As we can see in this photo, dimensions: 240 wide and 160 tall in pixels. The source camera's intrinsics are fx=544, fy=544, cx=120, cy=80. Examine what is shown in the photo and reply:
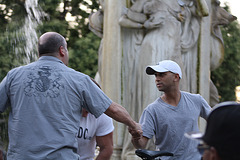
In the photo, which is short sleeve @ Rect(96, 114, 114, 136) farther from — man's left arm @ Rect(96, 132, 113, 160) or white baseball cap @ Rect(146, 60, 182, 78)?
white baseball cap @ Rect(146, 60, 182, 78)

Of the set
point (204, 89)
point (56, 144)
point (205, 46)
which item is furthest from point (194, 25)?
point (56, 144)

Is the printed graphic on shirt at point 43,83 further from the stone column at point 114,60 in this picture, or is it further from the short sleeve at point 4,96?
the stone column at point 114,60

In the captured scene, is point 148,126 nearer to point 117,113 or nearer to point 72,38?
point 117,113

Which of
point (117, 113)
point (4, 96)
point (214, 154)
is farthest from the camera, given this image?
point (117, 113)

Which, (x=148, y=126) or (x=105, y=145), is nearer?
(x=105, y=145)

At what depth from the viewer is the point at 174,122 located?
5059 millimetres

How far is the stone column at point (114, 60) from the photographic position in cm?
940

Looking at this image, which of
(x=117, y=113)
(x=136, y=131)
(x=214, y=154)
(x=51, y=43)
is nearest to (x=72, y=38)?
(x=136, y=131)

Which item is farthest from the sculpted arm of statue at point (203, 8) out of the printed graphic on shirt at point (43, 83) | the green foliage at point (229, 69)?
the green foliage at point (229, 69)

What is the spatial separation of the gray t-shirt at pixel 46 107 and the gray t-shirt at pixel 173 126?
3.01 feet

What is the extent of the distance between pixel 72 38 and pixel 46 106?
639 inches

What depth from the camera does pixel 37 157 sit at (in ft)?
13.3

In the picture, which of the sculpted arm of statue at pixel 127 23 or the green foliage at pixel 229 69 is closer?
the sculpted arm of statue at pixel 127 23

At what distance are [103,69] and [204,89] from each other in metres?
1.86
